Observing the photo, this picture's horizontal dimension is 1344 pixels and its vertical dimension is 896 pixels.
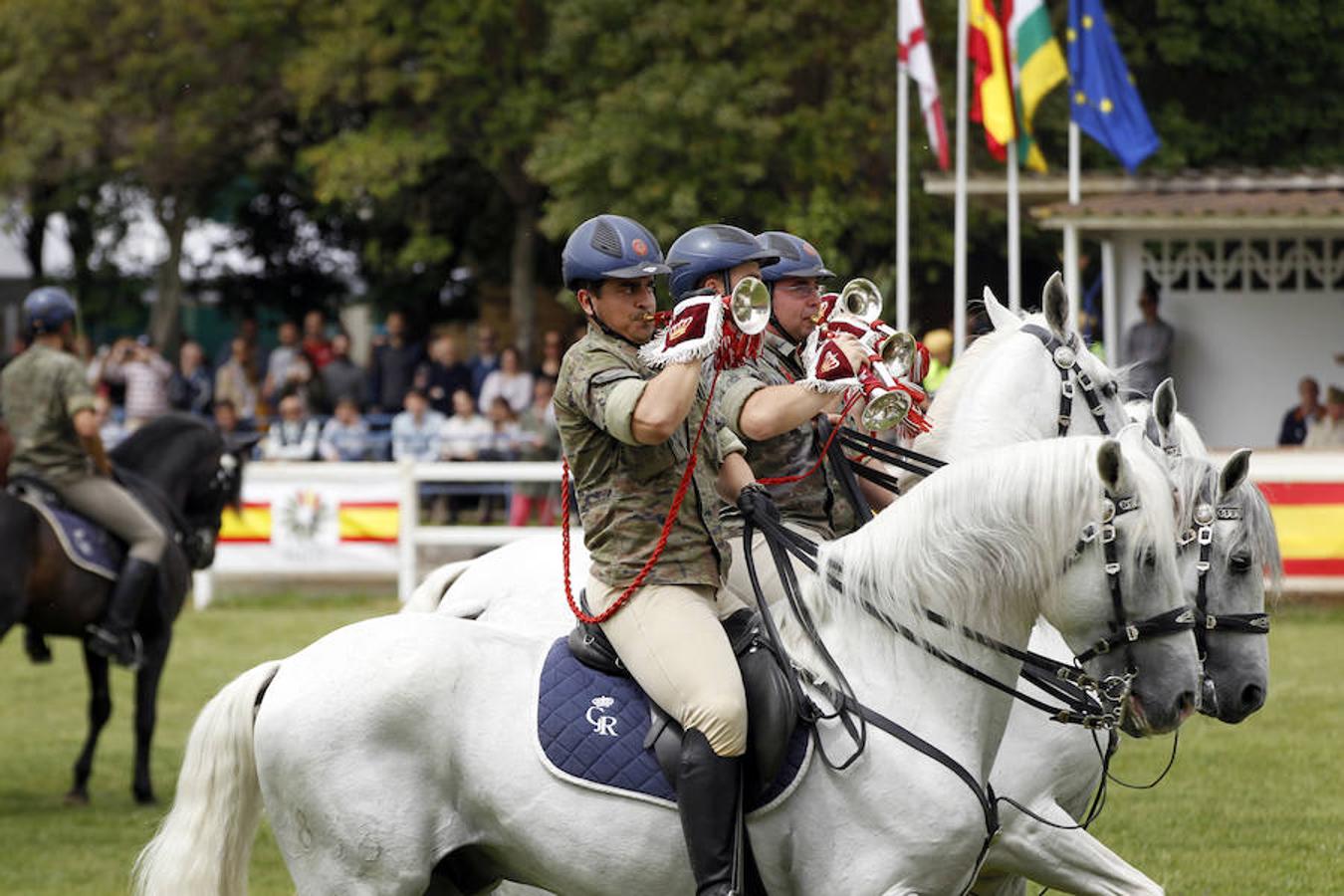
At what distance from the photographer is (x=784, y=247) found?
279 inches

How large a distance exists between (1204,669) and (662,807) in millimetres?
1962

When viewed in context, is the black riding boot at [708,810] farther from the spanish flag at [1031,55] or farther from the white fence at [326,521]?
the spanish flag at [1031,55]

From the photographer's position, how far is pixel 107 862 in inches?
397

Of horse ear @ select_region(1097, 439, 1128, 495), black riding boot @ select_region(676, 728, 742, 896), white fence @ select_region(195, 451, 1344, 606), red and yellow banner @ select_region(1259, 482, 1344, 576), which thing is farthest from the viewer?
white fence @ select_region(195, 451, 1344, 606)

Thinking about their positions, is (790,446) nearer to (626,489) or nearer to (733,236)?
(733,236)

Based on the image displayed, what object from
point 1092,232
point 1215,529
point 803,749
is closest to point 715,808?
point 803,749

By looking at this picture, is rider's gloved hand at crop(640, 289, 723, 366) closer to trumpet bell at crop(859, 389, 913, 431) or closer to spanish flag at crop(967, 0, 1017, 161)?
trumpet bell at crop(859, 389, 913, 431)

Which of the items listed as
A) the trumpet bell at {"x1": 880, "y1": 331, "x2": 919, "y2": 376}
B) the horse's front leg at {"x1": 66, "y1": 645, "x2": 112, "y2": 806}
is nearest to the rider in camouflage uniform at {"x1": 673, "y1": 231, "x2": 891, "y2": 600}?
the trumpet bell at {"x1": 880, "y1": 331, "x2": 919, "y2": 376}

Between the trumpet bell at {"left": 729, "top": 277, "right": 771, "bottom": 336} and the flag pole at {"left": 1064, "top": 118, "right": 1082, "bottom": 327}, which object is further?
the flag pole at {"left": 1064, "top": 118, "right": 1082, "bottom": 327}

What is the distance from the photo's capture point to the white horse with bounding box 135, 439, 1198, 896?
551cm

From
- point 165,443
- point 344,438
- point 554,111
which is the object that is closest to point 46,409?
point 165,443

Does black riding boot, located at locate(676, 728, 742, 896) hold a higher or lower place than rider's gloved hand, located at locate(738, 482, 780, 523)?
lower

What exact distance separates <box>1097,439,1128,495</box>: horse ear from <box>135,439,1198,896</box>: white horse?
0.09ft

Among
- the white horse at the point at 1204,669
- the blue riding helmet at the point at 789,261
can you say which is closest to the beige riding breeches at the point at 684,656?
the white horse at the point at 1204,669
